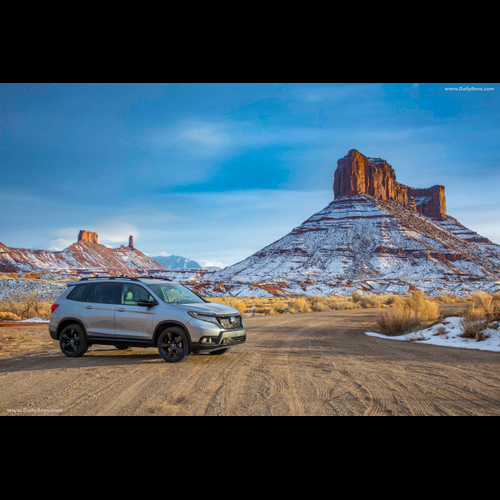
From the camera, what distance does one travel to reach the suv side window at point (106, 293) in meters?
8.74

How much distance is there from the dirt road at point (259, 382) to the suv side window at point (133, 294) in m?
1.40

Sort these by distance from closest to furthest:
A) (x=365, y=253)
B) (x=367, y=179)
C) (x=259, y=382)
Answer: (x=259, y=382) < (x=365, y=253) < (x=367, y=179)

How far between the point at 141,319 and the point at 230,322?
200cm

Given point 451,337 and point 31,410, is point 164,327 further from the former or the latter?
point 451,337

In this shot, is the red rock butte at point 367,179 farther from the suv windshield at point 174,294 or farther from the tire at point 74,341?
the tire at point 74,341

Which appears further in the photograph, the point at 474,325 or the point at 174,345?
the point at 474,325

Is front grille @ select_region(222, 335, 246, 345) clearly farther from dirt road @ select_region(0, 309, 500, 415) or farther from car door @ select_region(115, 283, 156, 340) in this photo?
car door @ select_region(115, 283, 156, 340)

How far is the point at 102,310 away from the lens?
28.2 ft

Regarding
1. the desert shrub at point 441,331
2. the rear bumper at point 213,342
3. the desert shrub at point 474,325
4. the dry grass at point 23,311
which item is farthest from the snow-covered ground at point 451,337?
the dry grass at point 23,311

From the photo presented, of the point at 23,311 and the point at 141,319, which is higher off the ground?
the point at 141,319

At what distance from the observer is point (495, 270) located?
101 m

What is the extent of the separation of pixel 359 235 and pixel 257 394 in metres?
108

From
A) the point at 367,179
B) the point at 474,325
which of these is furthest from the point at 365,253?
the point at 474,325
